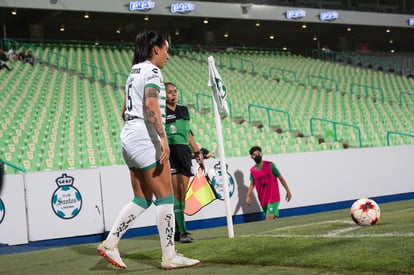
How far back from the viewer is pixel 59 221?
10.9 metres

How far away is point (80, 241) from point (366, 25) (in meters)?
31.2

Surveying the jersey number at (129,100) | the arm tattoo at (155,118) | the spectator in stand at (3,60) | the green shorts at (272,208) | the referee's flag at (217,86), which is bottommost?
the green shorts at (272,208)

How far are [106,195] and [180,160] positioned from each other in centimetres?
372

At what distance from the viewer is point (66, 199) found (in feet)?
36.1

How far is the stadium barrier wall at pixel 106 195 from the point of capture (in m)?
10.7

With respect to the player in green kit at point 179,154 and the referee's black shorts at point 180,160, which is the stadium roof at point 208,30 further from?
the referee's black shorts at point 180,160

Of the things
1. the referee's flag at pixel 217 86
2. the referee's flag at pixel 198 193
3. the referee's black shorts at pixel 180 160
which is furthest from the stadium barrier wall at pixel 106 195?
the referee's flag at pixel 217 86

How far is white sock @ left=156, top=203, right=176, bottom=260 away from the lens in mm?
5414

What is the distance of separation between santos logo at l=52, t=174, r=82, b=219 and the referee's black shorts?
360cm

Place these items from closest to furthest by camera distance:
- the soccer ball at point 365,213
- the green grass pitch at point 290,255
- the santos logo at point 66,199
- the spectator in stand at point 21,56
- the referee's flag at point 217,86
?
the green grass pitch at point 290,255 → the soccer ball at point 365,213 → the referee's flag at point 217,86 → the santos logo at point 66,199 → the spectator in stand at point 21,56

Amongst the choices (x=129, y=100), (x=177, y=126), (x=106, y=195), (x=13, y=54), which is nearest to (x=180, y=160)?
(x=177, y=126)

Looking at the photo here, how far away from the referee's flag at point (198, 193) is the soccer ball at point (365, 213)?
8.00 feet

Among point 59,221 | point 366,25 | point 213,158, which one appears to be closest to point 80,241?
point 59,221

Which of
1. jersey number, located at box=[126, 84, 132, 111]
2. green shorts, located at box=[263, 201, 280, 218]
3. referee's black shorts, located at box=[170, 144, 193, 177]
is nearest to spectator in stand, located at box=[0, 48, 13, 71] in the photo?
green shorts, located at box=[263, 201, 280, 218]
